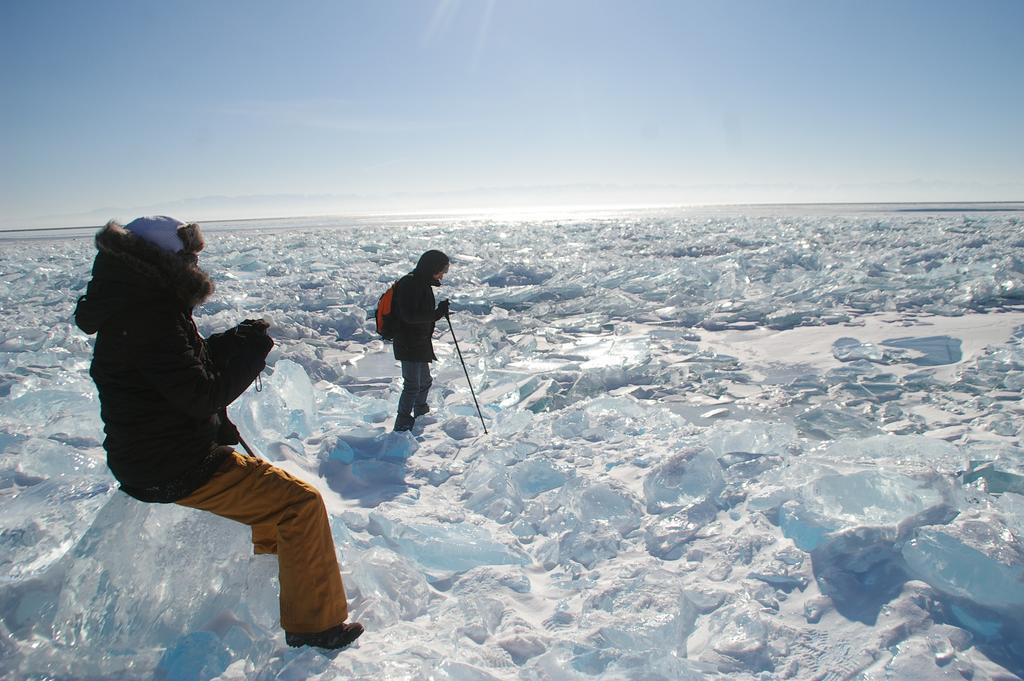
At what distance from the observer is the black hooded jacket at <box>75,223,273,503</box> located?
5.16 feet

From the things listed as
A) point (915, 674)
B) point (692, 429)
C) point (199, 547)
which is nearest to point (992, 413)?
point (692, 429)

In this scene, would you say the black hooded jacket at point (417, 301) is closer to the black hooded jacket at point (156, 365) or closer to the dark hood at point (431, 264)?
the dark hood at point (431, 264)

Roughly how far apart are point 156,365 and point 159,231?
362 mm

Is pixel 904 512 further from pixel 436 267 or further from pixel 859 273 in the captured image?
pixel 859 273

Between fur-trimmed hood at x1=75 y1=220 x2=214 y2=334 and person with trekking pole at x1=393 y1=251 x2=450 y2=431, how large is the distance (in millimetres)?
2525

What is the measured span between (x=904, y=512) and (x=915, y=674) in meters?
0.91

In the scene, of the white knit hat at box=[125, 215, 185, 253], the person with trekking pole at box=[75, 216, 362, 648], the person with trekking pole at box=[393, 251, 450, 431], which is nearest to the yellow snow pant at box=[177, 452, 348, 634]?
the person with trekking pole at box=[75, 216, 362, 648]

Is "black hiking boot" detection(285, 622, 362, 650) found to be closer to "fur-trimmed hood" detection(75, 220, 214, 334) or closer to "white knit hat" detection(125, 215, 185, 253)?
"fur-trimmed hood" detection(75, 220, 214, 334)

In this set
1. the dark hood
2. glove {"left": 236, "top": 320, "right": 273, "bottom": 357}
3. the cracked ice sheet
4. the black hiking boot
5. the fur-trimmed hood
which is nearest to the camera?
the fur-trimmed hood

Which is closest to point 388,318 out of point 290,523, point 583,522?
point 583,522

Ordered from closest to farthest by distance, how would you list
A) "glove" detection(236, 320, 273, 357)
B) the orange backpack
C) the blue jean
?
"glove" detection(236, 320, 273, 357)
the orange backpack
the blue jean

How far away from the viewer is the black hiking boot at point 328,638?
1.99 metres

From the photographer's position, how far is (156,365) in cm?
159

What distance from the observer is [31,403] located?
4.55 metres
